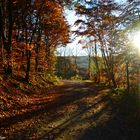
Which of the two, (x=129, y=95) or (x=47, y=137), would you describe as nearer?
(x=47, y=137)

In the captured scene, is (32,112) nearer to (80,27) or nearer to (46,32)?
(80,27)

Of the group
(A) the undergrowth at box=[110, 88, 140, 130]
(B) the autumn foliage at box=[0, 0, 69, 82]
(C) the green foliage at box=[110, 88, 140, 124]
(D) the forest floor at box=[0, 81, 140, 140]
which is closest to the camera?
(D) the forest floor at box=[0, 81, 140, 140]

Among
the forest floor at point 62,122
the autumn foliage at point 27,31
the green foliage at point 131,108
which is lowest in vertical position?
the forest floor at point 62,122

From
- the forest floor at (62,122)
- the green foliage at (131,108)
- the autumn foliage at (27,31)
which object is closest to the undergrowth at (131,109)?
the green foliage at (131,108)

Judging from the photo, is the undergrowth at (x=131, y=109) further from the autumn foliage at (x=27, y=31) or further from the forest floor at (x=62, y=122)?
the autumn foliage at (x=27, y=31)

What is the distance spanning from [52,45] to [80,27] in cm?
1700

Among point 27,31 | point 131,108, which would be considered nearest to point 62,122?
point 131,108

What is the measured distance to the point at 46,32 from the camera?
37.6m

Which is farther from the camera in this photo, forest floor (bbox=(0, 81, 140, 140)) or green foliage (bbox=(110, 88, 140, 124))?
green foliage (bbox=(110, 88, 140, 124))

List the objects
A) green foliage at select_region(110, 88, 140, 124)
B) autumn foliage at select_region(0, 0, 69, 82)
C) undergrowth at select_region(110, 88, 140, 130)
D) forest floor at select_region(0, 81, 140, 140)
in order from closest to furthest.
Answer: forest floor at select_region(0, 81, 140, 140) → undergrowth at select_region(110, 88, 140, 130) → green foliage at select_region(110, 88, 140, 124) → autumn foliage at select_region(0, 0, 69, 82)

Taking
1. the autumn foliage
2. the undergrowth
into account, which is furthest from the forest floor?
the autumn foliage

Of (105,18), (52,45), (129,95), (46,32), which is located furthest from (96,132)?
(52,45)

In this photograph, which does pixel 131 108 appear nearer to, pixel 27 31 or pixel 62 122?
pixel 62 122

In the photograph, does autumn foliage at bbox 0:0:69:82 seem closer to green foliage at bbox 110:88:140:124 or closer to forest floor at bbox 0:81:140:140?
forest floor at bbox 0:81:140:140
